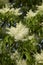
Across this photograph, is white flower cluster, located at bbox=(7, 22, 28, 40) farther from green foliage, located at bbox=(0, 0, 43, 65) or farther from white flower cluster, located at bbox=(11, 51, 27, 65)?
white flower cluster, located at bbox=(11, 51, 27, 65)

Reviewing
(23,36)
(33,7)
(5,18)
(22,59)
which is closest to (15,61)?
(22,59)

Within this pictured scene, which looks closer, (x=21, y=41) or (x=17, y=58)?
(x=21, y=41)

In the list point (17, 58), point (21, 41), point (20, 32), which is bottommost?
point (17, 58)

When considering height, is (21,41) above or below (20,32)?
below

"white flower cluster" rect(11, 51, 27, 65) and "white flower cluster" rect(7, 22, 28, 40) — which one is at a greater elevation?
"white flower cluster" rect(7, 22, 28, 40)

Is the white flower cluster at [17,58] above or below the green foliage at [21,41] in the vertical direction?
below

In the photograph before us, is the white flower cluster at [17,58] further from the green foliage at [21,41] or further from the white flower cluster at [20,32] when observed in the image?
the white flower cluster at [20,32]

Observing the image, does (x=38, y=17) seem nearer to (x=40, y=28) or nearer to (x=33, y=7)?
(x=40, y=28)

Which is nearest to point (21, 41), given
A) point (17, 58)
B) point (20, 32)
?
point (20, 32)

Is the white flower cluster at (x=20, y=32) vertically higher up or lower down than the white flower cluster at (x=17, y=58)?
higher up

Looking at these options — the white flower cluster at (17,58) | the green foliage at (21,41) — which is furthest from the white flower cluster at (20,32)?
the white flower cluster at (17,58)

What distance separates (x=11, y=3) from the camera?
4.20 m

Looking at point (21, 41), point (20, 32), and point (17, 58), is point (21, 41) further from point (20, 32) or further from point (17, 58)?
point (17, 58)

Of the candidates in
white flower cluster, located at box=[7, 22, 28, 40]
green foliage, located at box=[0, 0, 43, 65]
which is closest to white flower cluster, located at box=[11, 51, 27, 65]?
green foliage, located at box=[0, 0, 43, 65]
